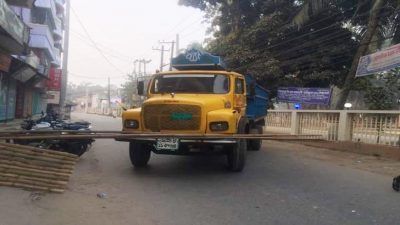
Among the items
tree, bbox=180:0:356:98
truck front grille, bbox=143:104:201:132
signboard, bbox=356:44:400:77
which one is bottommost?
truck front grille, bbox=143:104:201:132

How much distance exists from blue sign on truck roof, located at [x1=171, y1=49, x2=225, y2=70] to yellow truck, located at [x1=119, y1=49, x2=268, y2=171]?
103 centimetres

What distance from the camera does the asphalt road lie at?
5.64 meters

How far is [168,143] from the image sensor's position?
328 inches

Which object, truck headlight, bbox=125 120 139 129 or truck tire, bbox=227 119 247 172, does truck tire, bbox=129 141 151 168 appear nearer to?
truck headlight, bbox=125 120 139 129

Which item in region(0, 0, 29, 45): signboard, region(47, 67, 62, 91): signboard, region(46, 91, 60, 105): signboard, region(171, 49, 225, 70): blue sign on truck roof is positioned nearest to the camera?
region(171, 49, 225, 70): blue sign on truck roof

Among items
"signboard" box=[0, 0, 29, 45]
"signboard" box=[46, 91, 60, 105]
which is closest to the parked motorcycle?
"signboard" box=[0, 0, 29, 45]

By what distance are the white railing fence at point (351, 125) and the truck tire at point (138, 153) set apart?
7290 millimetres

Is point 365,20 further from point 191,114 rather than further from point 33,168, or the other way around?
point 33,168

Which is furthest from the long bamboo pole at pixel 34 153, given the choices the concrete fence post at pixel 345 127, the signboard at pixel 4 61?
the signboard at pixel 4 61

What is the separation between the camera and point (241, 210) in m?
Result: 6.11

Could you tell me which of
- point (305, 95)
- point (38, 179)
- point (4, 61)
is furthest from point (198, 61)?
point (305, 95)

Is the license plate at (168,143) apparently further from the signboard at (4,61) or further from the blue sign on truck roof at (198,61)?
the signboard at (4,61)

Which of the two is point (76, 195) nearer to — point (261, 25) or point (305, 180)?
point (305, 180)

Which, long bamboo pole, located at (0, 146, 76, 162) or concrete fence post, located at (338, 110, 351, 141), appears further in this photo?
concrete fence post, located at (338, 110, 351, 141)
